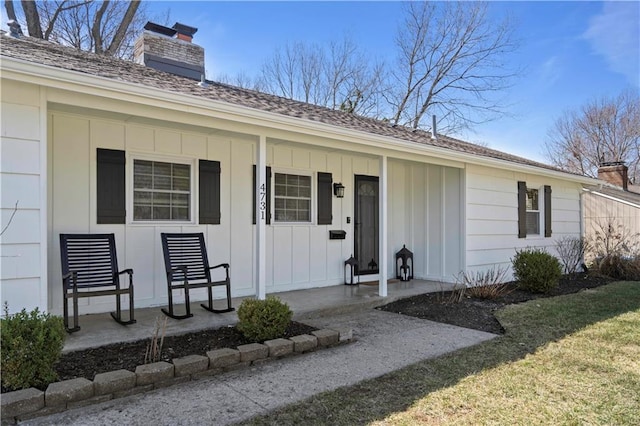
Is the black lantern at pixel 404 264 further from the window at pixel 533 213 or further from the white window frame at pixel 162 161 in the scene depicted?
the white window frame at pixel 162 161

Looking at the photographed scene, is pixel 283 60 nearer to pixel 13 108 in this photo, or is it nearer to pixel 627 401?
pixel 13 108

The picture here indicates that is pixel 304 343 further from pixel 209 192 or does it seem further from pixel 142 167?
pixel 142 167

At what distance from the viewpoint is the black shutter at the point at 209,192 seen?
19.4 feet

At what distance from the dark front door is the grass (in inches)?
130

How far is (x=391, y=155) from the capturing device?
6605 millimetres

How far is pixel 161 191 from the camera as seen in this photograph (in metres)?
5.65

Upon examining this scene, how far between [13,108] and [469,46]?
18.0m

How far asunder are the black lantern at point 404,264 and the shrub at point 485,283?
3.06 ft

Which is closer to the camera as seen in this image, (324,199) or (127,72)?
(127,72)

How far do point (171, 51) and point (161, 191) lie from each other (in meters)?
2.90

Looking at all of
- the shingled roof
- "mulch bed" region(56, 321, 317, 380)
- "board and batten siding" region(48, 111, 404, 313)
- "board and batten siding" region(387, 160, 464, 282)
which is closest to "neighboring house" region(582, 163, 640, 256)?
"board and batten siding" region(387, 160, 464, 282)

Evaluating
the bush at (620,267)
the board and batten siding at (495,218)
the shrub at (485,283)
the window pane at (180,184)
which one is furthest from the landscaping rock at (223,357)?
the bush at (620,267)

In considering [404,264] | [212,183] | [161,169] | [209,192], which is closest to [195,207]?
[209,192]

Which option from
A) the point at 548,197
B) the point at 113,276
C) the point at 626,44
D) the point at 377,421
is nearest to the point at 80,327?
the point at 113,276
